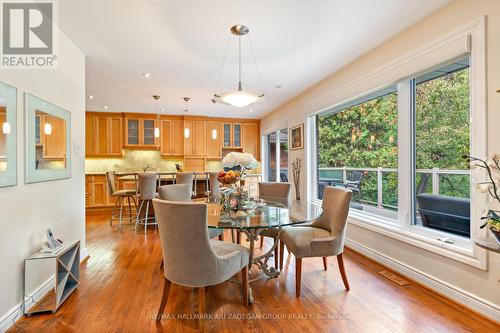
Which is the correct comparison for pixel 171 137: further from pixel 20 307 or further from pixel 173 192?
pixel 20 307

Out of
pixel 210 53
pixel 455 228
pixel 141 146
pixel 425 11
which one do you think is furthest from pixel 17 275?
pixel 141 146

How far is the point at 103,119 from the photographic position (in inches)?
251

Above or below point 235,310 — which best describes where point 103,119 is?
above

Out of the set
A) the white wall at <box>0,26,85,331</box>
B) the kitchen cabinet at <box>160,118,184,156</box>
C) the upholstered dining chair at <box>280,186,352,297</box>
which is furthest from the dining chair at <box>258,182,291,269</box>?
the kitchen cabinet at <box>160,118,184,156</box>

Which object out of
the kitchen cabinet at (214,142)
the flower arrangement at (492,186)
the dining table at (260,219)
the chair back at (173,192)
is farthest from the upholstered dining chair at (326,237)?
the kitchen cabinet at (214,142)

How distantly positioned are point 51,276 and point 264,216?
7.03 feet

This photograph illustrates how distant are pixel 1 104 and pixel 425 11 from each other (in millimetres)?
3468

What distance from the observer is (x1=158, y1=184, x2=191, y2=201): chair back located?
2.84 meters

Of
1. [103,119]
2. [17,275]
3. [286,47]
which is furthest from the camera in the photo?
[103,119]

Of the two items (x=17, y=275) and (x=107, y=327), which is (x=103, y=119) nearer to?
(x=17, y=275)

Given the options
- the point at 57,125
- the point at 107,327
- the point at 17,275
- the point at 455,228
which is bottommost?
the point at 107,327

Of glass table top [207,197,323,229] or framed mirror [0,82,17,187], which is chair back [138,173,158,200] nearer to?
glass table top [207,197,323,229]

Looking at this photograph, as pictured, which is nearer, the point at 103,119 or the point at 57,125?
the point at 57,125

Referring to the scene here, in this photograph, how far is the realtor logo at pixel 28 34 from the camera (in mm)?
1895
